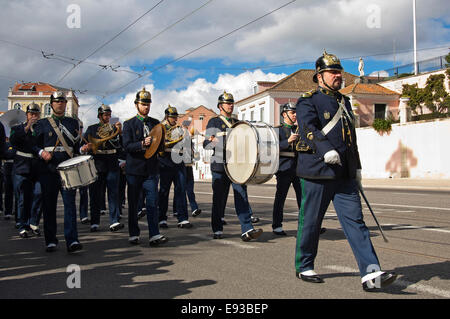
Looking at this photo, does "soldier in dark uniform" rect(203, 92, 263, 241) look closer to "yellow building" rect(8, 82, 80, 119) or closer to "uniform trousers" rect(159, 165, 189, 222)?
"uniform trousers" rect(159, 165, 189, 222)

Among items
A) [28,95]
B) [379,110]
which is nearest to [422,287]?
[379,110]

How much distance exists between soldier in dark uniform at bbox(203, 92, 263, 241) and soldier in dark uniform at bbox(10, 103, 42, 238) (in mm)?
3069

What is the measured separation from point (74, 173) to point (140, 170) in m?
1.04

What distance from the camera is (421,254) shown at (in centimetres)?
599

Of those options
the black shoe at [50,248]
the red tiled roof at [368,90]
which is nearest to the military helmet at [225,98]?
the black shoe at [50,248]

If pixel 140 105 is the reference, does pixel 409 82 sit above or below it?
above

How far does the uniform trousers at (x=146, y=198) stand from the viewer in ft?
23.3

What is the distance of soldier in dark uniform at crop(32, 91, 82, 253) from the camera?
21.9ft

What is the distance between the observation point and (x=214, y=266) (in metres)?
5.49

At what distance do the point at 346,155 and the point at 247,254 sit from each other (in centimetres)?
217

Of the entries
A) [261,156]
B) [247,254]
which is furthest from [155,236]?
[261,156]

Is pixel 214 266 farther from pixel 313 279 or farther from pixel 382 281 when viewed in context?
pixel 382 281

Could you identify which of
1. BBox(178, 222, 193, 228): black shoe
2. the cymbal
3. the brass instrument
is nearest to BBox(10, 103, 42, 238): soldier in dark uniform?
the brass instrument
